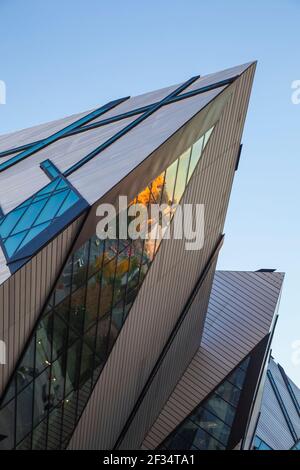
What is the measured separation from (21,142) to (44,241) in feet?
64.4

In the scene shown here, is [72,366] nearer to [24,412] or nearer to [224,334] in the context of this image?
[24,412]

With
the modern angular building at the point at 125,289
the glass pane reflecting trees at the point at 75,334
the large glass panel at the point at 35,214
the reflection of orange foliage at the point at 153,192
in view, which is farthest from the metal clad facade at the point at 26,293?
the reflection of orange foliage at the point at 153,192

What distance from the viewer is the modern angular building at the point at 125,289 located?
1580 cm

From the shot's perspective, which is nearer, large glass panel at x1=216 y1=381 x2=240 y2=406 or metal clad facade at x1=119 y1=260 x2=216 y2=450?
metal clad facade at x1=119 y1=260 x2=216 y2=450

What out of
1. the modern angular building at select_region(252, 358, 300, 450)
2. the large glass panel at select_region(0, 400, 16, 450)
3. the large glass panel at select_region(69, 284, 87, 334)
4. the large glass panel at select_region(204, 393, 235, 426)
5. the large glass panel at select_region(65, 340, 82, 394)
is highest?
the large glass panel at select_region(69, 284, 87, 334)

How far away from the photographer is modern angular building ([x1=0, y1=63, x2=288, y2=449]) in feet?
51.9

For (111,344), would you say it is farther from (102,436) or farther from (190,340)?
(190,340)

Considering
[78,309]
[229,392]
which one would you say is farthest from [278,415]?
[78,309]

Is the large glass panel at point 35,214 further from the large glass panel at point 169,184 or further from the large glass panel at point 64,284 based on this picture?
the large glass panel at point 169,184

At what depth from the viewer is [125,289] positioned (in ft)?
69.7

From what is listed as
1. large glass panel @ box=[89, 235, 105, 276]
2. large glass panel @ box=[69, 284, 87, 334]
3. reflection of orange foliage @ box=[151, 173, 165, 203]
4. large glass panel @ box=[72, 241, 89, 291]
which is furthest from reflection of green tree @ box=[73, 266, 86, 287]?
reflection of orange foliage @ box=[151, 173, 165, 203]

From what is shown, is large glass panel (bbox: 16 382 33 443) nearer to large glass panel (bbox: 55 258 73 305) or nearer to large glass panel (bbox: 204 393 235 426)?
large glass panel (bbox: 55 258 73 305)

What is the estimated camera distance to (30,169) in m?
24.3

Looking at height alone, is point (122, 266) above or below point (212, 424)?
above
